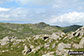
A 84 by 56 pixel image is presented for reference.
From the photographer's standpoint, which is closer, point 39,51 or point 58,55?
A: point 58,55

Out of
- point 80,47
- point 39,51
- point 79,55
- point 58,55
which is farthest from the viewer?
point 39,51

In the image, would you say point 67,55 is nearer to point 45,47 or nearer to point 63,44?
point 63,44

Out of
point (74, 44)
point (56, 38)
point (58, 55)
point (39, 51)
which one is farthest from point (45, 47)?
point (58, 55)

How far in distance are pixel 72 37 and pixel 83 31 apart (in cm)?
1425

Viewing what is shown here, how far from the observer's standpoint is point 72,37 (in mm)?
179375

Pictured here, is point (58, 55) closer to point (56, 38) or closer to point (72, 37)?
point (72, 37)

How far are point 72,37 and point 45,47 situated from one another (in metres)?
33.6

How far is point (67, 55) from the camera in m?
107

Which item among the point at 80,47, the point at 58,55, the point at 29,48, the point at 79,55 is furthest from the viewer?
the point at 29,48

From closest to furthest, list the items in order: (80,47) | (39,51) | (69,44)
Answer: (80,47), (69,44), (39,51)

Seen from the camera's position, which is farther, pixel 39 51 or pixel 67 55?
pixel 39 51

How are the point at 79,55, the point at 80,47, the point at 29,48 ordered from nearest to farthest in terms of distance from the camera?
the point at 79,55, the point at 80,47, the point at 29,48

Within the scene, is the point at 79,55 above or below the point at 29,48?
above

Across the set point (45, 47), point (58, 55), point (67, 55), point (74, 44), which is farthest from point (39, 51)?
point (67, 55)
